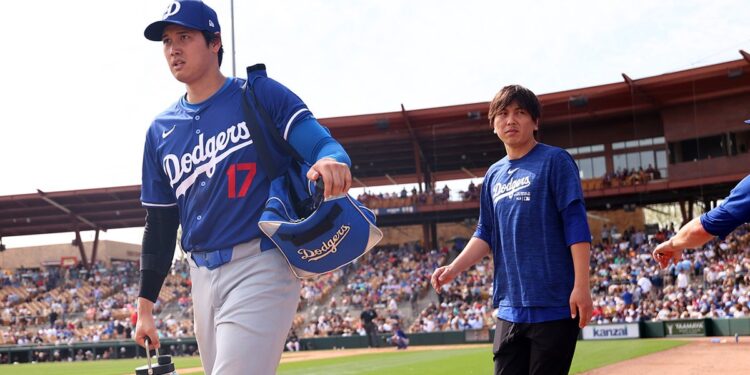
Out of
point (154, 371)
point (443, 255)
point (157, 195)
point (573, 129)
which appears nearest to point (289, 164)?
point (157, 195)

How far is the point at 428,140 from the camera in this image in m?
41.3

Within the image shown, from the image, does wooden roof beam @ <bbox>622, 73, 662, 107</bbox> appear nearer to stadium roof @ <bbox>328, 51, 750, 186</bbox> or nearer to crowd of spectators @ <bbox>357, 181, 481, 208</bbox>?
stadium roof @ <bbox>328, 51, 750, 186</bbox>

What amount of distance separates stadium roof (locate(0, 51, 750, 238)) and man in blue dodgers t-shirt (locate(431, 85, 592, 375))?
1235 inches

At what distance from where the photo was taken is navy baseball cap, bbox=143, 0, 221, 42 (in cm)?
352

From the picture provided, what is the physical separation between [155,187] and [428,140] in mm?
37782

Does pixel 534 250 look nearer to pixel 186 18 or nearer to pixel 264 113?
pixel 264 113

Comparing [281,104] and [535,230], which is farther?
[535,230]

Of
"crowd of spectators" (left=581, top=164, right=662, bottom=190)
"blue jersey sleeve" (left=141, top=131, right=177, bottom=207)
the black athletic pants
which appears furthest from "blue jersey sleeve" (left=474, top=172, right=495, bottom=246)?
"crowd of spectators" (left=581, top=164, right=662, bottom=190)

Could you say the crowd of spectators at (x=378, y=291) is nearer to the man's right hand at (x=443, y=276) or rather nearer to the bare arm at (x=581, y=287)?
the man's right hand at (x=443, y=276)

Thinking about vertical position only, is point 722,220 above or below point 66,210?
below

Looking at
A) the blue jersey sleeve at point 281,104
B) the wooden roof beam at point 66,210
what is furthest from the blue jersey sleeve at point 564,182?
the wooden roof beam at point 66,210

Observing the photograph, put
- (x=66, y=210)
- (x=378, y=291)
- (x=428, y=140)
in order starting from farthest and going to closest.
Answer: (x=66, y=210)
(x=428, y=140)
(x=378, y=291)

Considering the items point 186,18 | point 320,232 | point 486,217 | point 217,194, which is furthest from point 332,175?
point 486,217

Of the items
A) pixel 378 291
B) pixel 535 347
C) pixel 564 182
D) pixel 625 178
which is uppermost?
pixel 625 178
